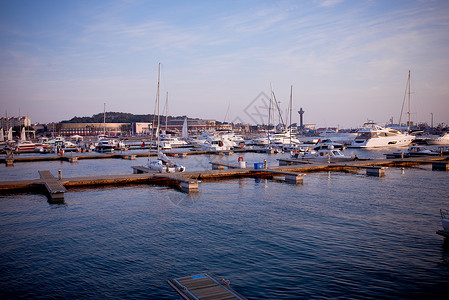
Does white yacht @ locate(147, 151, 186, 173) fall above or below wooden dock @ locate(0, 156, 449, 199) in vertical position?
above

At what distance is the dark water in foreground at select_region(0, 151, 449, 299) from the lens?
13016 mm

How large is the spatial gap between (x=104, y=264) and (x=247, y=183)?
2259 cm

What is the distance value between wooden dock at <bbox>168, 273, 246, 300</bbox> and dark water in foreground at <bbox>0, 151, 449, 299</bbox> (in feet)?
4.54

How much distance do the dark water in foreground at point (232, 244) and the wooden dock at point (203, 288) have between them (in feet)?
4.54

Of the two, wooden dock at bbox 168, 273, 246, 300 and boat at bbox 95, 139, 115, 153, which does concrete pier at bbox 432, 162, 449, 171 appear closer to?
wooden dock at bbox 168, 273, 246, 300

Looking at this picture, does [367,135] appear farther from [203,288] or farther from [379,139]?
[203,288]

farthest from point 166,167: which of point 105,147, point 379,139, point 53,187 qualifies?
point 379,139

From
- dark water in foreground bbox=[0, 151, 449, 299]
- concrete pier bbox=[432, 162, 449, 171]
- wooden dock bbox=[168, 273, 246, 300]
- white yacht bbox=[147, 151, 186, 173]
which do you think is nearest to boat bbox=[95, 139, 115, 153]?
white yacht bbox=[147, 151, 186, 173]

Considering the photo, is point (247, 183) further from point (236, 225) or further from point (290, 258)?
point (290, 258)

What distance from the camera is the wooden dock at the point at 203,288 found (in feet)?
34.4

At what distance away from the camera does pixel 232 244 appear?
1738cm

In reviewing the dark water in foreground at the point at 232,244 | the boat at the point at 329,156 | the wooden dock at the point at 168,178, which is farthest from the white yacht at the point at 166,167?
the boat at the point at 329,156

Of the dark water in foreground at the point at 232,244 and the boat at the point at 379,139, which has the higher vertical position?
the boat at the point at 379,139

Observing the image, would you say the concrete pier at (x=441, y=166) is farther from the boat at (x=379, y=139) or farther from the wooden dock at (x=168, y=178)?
the boat at (x=379, y=139)
